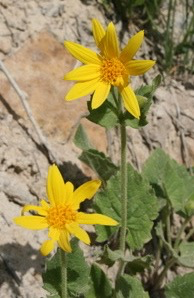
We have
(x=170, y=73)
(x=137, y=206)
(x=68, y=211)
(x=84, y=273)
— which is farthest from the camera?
(x=170, y=73)

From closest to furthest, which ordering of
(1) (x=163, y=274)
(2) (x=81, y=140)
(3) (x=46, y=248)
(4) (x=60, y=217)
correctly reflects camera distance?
(3) (x=46, y=248), (4) (x=60, y=217), (2) (x=81, y=140), (1) (x=163, y=274)

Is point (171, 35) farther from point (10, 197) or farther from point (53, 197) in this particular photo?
point (53, 197)

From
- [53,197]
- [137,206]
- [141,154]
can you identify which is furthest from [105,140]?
[53,197]

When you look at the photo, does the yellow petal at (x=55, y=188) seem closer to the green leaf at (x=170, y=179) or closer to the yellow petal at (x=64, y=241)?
the yellow petal at (x=64, y=241)

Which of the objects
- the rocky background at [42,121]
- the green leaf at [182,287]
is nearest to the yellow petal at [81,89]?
the rocky background at [42,121]

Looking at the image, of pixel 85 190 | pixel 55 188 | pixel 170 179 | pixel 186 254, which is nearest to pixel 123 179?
pixel 85 190

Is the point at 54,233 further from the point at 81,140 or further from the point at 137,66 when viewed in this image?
the point at 81,140
